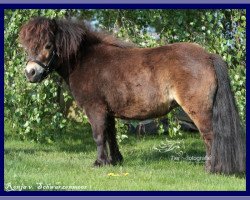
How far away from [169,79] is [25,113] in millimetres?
3089

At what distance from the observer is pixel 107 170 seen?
Answer: 621 centimetres

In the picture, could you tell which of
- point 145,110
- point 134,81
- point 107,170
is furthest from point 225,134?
point 107,170

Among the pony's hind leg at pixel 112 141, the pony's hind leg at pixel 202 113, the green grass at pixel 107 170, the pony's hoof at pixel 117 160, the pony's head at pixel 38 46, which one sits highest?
the pony's head at pixel 38 46

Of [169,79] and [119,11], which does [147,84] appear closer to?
[169,79]

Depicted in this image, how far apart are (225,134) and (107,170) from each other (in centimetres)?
166

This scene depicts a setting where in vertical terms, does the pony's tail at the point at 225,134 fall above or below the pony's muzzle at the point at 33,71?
below

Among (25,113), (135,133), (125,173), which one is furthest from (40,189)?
(135,133)

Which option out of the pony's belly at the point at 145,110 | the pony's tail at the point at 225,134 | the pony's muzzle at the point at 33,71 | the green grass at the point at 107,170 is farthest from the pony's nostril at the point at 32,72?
the pony's tail at the point at 225,134

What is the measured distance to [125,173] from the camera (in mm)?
6121

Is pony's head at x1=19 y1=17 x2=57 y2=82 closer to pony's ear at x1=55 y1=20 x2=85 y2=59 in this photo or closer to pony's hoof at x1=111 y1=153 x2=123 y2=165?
pony's ear at x1=55 y1=20 x2=85 y2=59

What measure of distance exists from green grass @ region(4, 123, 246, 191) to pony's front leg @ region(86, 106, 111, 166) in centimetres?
17

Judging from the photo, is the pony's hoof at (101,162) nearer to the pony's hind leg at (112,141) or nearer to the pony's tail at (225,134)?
the pony's hind leg at (112,141)

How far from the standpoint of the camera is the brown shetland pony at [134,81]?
5918 mm

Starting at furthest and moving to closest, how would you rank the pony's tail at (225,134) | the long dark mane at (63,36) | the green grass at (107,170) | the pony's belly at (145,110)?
1. the long dark mane at (63,36)
2. the pony's belly at (145,110)
3. the pony's tail at (225,134)
4. the green grass at (107,170)
